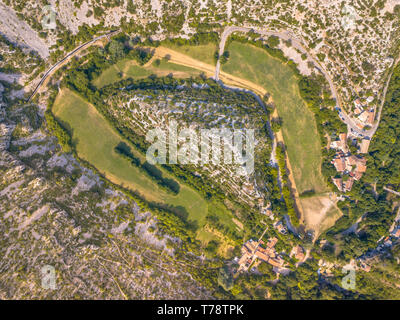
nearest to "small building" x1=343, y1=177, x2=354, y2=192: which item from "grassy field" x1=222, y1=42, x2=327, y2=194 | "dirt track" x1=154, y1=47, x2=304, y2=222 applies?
"grassy field" x1=222, y1=42, x2=327, y2=194

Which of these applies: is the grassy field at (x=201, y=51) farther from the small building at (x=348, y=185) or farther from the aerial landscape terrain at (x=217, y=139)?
the small building at (x=348, y=185)

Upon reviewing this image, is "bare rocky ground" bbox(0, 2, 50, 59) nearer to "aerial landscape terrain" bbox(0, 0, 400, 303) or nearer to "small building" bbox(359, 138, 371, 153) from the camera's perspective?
"aerial landscape terrain" bbox(0, 0, 400, 303)

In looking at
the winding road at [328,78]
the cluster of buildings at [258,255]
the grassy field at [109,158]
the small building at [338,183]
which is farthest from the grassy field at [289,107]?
the grassy field at [109,158]

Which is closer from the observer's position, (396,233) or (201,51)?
(396,233)

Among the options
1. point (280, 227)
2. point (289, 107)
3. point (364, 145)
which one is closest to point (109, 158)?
point (280, 227)

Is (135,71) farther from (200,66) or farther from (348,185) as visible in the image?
(348,185)
